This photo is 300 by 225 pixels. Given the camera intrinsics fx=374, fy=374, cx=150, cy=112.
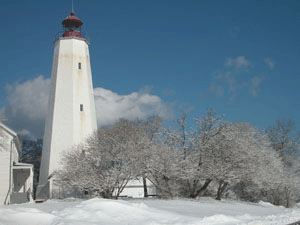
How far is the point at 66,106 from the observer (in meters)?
31.7

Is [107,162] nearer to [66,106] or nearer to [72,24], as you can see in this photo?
[66,106]

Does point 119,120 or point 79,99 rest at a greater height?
point 79,99

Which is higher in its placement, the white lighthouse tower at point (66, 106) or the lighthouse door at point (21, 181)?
the white lighthouse tower at point (66, 106)

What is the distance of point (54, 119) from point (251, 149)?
A: 638 inches

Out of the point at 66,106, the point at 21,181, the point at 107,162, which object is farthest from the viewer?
the point at 21,181

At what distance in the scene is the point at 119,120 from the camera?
31016 millimetres

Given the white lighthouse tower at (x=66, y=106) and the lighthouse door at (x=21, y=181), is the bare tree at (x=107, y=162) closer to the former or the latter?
the white lighthouse tower at (x=66, y=106)

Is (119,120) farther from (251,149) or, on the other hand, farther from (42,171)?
(251,149)

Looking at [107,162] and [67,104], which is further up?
[67,104]

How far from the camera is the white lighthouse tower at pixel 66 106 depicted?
30812mm

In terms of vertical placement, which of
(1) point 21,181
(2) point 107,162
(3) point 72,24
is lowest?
(1) point 21,181

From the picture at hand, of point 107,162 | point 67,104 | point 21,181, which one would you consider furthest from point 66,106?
point 107,162

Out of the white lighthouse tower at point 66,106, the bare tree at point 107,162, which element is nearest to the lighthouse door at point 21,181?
the white lighthouse tower at point 66,106

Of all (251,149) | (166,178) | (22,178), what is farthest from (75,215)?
(22,178)
